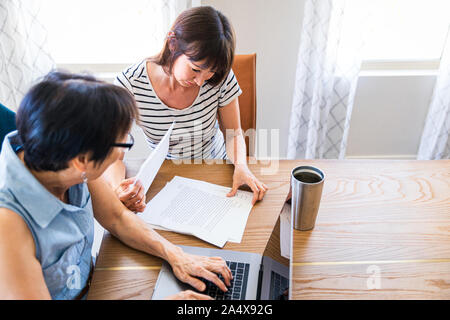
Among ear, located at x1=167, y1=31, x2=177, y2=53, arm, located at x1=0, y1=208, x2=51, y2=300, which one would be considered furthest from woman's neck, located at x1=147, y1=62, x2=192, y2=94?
Result: arm, located at x1=0, y1=208, x2=51, y2=300

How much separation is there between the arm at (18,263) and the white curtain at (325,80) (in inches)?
66.4

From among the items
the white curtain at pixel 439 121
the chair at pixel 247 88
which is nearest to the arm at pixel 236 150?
the chair at pixel 247 88

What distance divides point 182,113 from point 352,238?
759mm

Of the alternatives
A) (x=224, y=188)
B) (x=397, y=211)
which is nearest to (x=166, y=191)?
(x=224, y=188)

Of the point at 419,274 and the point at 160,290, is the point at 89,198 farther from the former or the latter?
the point at 419,274

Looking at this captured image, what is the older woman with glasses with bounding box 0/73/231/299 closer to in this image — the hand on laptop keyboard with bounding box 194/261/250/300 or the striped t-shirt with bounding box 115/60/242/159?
the hand on laptop keyboard with bounding box 194/261/250/300

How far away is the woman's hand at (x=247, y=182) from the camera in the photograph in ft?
3.55

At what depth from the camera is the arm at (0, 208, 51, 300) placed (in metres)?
0.61

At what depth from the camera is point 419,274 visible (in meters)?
0.85

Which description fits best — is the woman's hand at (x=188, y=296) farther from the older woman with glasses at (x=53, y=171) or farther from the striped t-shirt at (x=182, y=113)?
the striped t-shirt at (x=182, y=113)

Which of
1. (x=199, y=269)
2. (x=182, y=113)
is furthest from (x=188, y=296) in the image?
(x=182, y=113)

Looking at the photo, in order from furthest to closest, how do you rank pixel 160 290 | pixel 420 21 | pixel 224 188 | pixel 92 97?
pixel 420 21 < pixel 224 188 < pixel 160 290 < pixel 92 97

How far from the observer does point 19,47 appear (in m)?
1.86
